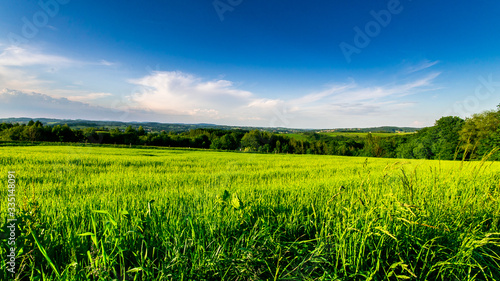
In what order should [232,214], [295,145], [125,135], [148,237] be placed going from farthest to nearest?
[295,145]
[125,135]
[232,214]
[148,237]

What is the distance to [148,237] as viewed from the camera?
1544 millimetres

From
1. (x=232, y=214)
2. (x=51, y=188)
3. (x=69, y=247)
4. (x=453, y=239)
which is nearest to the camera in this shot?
(x=69, y=247)

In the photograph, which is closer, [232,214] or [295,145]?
[232,214]

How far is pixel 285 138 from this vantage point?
194ft

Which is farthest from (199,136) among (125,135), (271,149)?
(271,149)

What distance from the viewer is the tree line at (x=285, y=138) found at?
28.7 m

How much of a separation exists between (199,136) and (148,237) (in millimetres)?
66366

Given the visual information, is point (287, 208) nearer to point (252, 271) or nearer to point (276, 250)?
point (276, 250)

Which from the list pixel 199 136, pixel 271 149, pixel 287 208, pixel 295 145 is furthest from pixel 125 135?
pixel 287 208

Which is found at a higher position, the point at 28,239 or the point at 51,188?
the point at 28,239

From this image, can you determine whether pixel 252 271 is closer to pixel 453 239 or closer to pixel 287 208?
pixel 287 208

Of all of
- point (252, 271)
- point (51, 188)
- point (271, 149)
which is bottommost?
point (271, 149)

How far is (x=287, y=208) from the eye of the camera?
7.66 feet

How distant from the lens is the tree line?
28719mm
